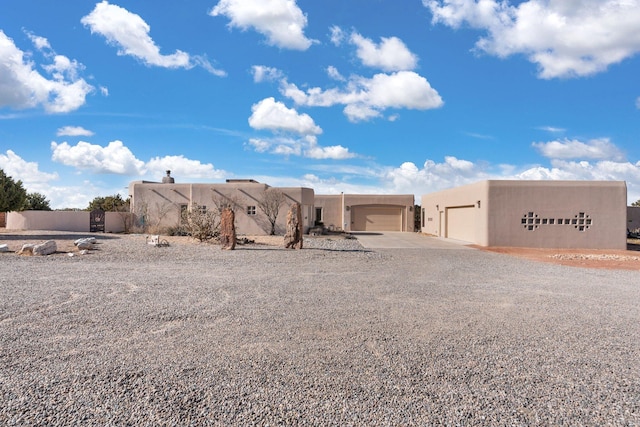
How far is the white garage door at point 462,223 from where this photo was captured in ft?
76.8

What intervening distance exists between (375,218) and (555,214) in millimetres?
17812

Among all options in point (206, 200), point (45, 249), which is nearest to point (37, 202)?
point (206, 200)

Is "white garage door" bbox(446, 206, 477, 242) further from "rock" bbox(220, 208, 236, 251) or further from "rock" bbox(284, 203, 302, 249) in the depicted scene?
"rock" bbox(220, 208, 236, 251)

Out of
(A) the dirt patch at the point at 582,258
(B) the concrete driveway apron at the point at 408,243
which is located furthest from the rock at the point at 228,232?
(A) the dirt patch at the point at 582,258

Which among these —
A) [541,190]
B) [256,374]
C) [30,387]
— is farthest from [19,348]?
[541,190]

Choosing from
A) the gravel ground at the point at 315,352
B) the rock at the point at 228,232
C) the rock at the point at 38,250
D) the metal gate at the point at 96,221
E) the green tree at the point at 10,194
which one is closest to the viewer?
the gravel ground at the point at 315,352

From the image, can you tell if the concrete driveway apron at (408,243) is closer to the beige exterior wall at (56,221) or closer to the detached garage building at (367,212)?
the detached garage building at (367,212)

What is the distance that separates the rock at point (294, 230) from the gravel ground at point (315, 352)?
311 inches

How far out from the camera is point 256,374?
3951 mm

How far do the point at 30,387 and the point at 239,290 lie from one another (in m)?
4.80

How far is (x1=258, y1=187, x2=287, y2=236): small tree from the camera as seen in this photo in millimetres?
26609

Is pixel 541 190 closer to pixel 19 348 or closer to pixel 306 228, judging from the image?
pixel 306 228

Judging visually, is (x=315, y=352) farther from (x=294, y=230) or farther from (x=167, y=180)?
(x=167, y=180)

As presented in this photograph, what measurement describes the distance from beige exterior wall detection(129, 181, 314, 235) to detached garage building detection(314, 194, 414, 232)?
9452mm
